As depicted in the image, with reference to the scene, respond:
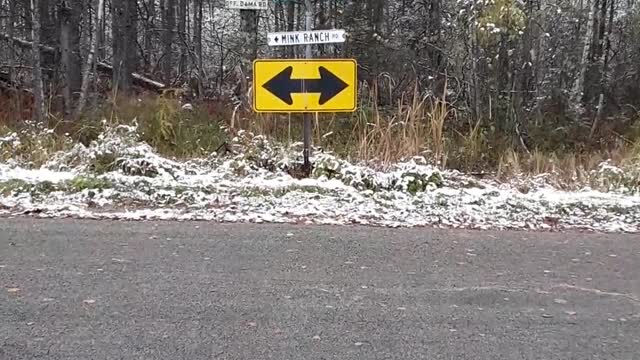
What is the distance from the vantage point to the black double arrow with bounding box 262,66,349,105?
26.3ft

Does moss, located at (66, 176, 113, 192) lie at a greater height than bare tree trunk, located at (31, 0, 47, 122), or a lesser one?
lesser

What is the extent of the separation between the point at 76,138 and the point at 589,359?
853cm

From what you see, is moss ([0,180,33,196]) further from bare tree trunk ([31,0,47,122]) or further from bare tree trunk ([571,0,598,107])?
bare tree trunk ([571,0,598,107])

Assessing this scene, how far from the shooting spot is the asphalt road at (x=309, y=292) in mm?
3588

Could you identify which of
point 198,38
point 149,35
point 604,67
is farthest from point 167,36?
point 604,67

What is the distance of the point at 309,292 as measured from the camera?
4363mm

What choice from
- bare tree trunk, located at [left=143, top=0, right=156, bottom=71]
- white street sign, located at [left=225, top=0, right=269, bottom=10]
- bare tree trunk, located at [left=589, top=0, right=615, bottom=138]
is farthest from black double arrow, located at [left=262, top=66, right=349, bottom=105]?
bare tree trunk, located at [left=143, top=0, right=156, bottom=71]

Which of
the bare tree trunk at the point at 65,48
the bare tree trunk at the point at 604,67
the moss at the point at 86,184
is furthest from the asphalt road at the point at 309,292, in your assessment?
the bare tree trunk at the point at 65,48

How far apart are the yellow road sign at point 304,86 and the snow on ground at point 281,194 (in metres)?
0.70

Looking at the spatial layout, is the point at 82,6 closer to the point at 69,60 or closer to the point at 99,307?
the point at 69,60

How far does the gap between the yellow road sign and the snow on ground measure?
0.70m

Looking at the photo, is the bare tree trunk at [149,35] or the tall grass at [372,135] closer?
the tall grass at [372,135]

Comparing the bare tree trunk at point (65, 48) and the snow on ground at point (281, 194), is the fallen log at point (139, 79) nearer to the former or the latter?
the bare tree trunk at point (65, 48)

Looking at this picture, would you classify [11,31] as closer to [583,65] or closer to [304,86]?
[304,86]
